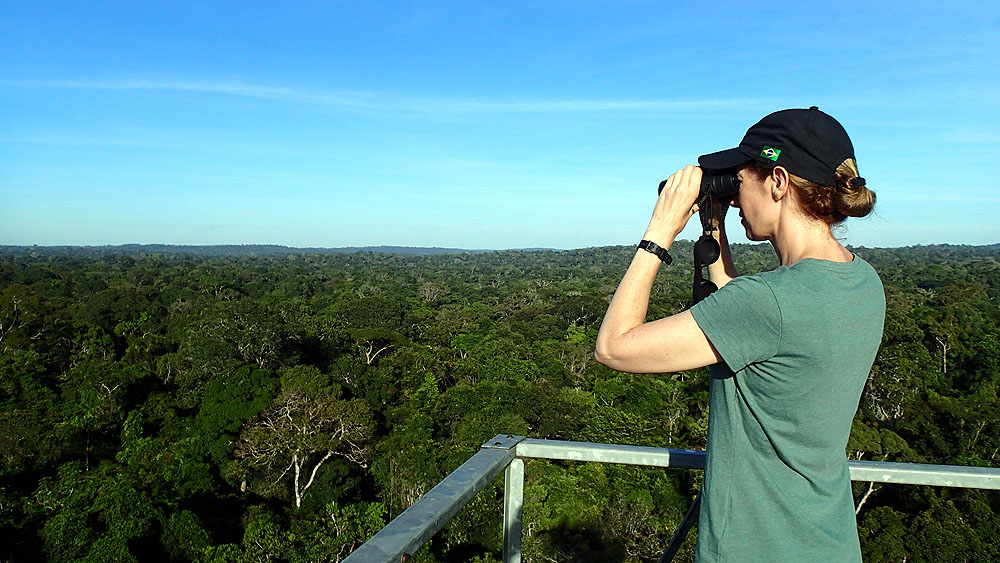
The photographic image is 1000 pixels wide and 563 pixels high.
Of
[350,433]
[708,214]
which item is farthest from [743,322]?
[350,433]

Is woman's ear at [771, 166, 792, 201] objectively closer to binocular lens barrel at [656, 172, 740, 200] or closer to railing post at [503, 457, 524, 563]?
binocular lens barrel at [656, 172, 740, 200]

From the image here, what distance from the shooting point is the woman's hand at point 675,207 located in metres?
1.21

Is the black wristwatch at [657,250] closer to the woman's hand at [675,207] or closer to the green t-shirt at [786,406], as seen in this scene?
the woman's hand at [675,207]

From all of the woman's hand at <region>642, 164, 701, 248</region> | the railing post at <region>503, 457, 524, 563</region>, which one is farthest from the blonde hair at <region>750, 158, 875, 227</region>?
the railing post at <region>503, 457, 524, 563</region>

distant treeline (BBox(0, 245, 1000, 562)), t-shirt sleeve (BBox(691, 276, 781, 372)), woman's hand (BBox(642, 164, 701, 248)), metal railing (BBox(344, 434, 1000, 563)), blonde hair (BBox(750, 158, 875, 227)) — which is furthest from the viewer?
distant treeline (BBox(0, 245, 1000, 562))

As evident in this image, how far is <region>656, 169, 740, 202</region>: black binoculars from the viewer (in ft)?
3.93

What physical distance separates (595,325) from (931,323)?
17.1 meters

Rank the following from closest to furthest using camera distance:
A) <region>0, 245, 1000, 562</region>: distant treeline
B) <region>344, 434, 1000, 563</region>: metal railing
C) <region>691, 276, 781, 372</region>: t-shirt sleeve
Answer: <region>691, 276, 781, 372</region>: t-shirt sleeve → <region>344, 434, 1000, 563</region>: metal railing → <region>0, 245, 1000, 562</region>: distant treeline

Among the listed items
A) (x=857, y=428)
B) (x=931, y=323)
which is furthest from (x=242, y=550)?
(x=931, y=323)

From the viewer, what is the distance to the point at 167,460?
1557 cm

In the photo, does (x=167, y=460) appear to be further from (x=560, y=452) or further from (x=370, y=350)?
(x=560, y=452)

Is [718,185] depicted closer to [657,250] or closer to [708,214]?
[708,214]

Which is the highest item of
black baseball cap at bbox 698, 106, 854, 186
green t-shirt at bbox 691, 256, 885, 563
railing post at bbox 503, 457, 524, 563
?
black baseball cap at bbox 698, 106, 854, 186

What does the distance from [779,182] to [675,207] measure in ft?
0.62
